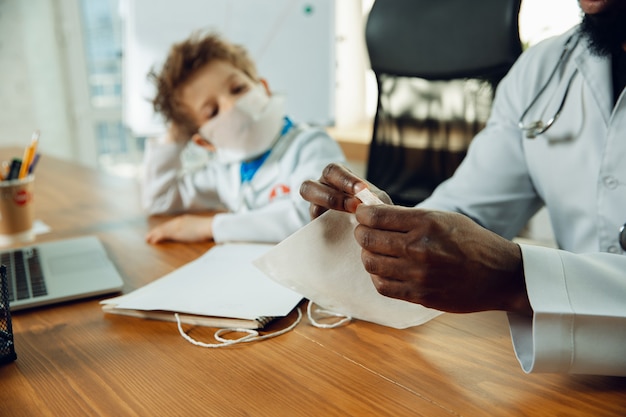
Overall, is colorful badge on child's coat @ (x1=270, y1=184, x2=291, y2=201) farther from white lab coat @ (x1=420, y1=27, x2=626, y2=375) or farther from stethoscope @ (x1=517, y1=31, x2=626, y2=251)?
stethoscope @ (x1=517, y1=31, x2=626, y2=251)

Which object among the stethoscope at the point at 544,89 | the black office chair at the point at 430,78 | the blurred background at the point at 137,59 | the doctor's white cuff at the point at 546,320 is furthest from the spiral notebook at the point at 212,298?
the blurred background at the point at 137,59

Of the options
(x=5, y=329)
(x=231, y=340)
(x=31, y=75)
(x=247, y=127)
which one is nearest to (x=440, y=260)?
(x=231, y=340)

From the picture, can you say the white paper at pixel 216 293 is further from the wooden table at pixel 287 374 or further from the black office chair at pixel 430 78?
the black office chair at pixel 430 78

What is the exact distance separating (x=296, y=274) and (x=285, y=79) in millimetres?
2174

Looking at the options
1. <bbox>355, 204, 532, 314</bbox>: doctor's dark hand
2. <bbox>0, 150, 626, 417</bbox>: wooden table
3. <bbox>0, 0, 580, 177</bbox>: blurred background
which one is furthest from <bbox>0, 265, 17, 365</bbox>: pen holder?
<bbox>0, 0, 580, 177</bbox>: blurred background

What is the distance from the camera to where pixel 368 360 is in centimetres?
58

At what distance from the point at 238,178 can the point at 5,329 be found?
76 cm

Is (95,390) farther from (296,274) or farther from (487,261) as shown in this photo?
(487,261)

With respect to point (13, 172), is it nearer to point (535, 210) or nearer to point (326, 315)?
point (326, 315)

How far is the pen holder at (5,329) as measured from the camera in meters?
0.59

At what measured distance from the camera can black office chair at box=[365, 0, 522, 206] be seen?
125cm

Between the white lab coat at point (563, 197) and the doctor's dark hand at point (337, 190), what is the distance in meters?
0.17

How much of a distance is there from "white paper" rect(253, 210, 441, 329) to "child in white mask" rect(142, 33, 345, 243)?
491 millimetres

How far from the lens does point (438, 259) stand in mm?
500
